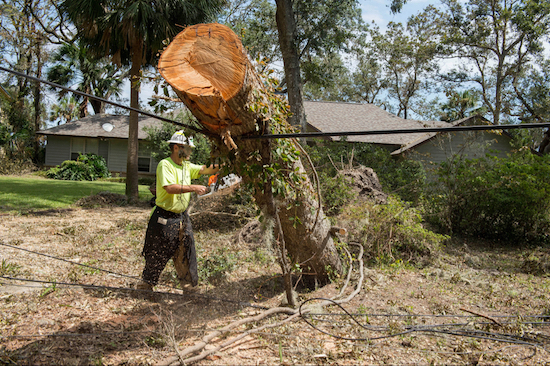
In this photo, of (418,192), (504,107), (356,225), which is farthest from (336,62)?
(356,225)

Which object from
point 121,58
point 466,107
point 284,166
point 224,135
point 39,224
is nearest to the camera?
point 224,135

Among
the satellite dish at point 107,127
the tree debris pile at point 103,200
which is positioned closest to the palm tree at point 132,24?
the tree debris pile at point 103,200

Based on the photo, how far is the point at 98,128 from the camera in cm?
2436

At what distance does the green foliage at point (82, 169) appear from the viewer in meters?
21.6

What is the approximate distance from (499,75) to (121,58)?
64.8ft

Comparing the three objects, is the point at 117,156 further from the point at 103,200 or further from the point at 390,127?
the point at 390,127

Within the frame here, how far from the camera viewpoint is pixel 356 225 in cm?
602

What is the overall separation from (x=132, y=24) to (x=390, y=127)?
1244cm

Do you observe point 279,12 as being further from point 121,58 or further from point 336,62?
point 336,62

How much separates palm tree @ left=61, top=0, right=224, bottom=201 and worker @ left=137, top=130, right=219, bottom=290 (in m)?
7.50

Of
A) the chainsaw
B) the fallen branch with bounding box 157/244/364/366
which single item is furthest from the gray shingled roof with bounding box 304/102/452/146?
the fallen branch with bounding box 157/244/364/366

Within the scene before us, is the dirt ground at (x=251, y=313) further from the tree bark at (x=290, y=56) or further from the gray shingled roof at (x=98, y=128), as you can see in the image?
the gray shingled roof at (x=98, y=128)

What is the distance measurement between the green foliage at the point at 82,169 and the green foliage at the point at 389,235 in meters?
19.7

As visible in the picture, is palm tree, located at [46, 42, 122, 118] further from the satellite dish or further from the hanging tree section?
the hanging tree section
